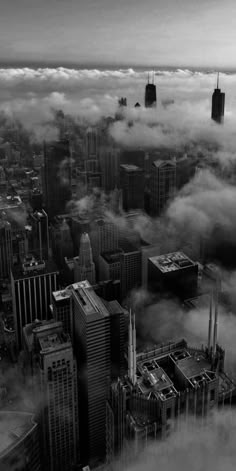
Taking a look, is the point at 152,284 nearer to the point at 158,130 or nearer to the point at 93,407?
the point at 93,407

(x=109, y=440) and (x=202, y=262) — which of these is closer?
(x=109, y=440)

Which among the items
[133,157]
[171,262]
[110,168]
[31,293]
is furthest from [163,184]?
[31,293]

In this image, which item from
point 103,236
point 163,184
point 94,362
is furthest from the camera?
point 163,184

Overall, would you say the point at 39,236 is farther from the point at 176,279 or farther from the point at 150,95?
the point at 150,95

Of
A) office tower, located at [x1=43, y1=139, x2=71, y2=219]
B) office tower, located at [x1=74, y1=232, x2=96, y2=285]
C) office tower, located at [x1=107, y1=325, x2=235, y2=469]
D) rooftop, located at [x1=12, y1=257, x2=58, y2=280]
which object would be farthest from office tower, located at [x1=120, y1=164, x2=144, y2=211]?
office tower, located at [x1=107, y1=325, x2=235, y2=469]

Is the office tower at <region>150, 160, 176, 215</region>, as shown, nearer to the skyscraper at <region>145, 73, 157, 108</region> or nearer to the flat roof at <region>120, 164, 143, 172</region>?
the flat roof at <region>120, 164, 143, 172</region>

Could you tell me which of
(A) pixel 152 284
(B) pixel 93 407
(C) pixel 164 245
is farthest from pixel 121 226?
(B) pixel 93 407
